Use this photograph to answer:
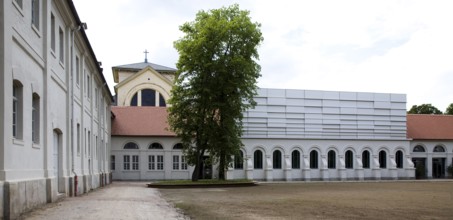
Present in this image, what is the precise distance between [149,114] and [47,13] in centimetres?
3701

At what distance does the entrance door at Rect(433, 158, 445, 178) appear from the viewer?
59938 mm

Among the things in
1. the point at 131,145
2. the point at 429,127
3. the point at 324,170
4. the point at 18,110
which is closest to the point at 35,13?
the point at 18,110

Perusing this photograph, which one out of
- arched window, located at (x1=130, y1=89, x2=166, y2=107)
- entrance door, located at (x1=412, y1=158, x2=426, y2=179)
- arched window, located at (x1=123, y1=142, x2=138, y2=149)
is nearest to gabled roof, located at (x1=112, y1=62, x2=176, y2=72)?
arched window, located at (x1=130, y1=89, x2=166, y2=107)

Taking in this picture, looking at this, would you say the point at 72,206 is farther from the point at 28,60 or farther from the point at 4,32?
the point at 4,32

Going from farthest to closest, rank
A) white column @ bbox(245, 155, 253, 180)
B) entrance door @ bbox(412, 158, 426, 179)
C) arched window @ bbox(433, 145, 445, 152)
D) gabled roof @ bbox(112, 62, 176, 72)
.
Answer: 1. gabled roof @ bbox(112, 62, 176, 72)
2. arched window @ bbox(433, 145, 445, 152)
3. entrance door @ bbox(412, 158, 426, 179)
4. white column @ bbox(245, 155, 253, 180)

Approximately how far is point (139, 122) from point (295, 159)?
54.3 feet

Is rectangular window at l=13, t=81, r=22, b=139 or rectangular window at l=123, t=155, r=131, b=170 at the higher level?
rectangular window at l=13, t=81, r=22, b=139

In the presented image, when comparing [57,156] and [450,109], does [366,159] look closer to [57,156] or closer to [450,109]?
[450,109]

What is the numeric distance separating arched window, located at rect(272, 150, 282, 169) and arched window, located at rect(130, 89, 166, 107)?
18.7 metres

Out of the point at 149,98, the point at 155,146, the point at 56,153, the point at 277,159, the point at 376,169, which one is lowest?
the point at 376,169

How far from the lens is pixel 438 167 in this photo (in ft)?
197

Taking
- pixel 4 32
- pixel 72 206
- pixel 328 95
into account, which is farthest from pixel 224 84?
pixel 4 32

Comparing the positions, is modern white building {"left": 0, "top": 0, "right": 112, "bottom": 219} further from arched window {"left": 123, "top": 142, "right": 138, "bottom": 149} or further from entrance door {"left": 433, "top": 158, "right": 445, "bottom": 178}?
entrance door {"left": 433, "top": 158, "right": 445, "bottom": 178}

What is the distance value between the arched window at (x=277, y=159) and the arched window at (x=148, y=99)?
1868cm
